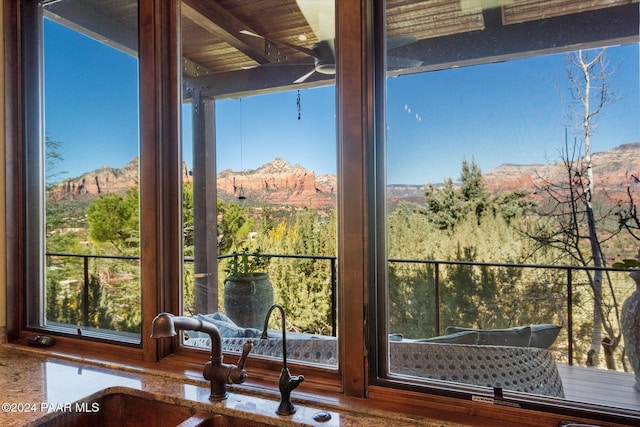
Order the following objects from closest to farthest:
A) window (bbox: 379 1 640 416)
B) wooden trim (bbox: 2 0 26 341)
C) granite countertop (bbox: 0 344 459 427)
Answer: granite countertop (bbox: 0 344 459 427) < window (bbox: 379 1 640 416) < wooden trim (bbox: 2 0 26 341)

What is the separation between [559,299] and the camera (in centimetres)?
185

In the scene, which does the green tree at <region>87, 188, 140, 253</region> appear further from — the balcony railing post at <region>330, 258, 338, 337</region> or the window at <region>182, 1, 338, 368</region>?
the balcony railing post at <region>330, 258, 338, 337</region>

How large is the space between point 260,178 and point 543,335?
149cm

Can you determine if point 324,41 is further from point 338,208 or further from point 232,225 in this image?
point 232,225

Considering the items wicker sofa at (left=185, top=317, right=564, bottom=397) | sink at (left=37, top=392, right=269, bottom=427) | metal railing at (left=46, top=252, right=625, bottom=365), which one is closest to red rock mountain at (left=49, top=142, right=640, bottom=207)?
metal railing at (left=46, top=252, right=625, bottom=365)

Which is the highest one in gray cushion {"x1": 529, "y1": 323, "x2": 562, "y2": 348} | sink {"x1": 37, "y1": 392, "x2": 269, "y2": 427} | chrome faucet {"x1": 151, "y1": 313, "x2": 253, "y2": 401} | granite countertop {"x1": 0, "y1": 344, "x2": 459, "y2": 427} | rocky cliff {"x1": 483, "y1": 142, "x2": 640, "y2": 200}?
rocky cliff {"x1": 483, "y1": 142, "x2": 640, "y2": 200}

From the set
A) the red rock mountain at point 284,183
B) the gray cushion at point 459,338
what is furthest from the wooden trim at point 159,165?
the gray cushion at point 459,338

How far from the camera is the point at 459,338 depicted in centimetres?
170

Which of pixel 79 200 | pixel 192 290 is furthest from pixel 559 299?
pixel 79 200

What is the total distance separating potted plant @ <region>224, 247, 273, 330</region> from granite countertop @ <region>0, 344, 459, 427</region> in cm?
56

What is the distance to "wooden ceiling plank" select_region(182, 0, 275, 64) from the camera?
1.82 m

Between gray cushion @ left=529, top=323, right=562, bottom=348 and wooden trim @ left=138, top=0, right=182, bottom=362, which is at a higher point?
wooden trim @ left=138, top=0, right=182, bottom=362

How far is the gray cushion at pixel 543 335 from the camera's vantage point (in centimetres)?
169

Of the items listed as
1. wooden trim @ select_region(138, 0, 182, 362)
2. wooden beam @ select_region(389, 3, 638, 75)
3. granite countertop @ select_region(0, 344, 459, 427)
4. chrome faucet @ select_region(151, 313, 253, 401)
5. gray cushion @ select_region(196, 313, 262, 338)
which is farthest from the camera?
gray cushion @ select_region(196, 313, 262, 338)
